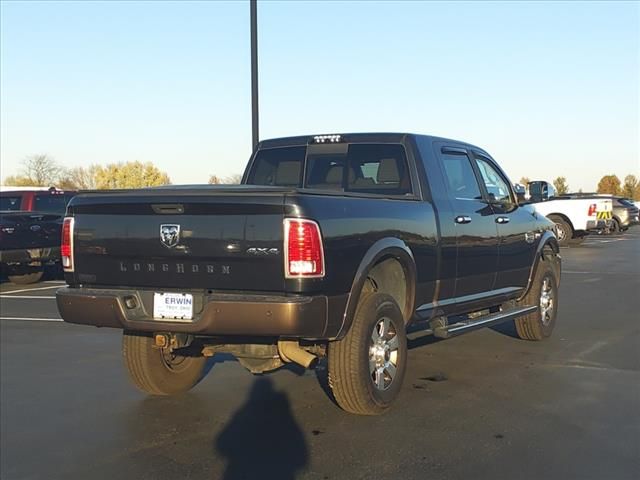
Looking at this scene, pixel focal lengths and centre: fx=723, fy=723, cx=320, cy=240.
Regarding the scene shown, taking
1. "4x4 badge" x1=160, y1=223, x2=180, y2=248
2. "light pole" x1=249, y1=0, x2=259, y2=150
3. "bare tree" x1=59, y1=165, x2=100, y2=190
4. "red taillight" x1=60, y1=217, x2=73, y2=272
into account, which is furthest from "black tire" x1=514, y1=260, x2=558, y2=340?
"bare tree" x1=59, y1=165, x2=100, y2=190

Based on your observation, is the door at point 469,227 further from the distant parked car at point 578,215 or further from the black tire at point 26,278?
the distant parked car at point 578,215

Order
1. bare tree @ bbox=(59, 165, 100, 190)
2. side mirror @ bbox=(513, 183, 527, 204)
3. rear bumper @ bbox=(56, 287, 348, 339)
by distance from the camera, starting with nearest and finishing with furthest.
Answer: rear bumper @ bbox=(56, 287, 348, 339) < side mirror @ bbox=(513, 183, 527, 204) < bare tree @ bbox=(59, 165, 100, 190)

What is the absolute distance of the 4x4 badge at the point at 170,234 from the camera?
Result: 184 inches

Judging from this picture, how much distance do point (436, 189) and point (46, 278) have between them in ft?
40.2

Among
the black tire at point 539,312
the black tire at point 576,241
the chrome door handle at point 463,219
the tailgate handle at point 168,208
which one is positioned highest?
the tailgate handle at point 168,208

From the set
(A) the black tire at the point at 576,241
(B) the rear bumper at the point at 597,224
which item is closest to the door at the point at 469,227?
(B) the rear bumper at the point at 597,224

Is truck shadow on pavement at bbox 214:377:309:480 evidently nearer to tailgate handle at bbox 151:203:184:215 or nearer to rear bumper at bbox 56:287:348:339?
rear bumper at bbox 56:287:348:339

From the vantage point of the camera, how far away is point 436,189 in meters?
6.16

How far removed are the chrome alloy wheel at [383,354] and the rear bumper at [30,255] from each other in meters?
10.1

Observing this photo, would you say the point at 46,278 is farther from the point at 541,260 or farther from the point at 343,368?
the point at 343,368

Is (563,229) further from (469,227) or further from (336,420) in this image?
(336,420)

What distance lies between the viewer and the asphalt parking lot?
4246 mm

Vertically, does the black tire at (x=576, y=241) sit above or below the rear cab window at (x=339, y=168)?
below

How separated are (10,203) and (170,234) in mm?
11472
